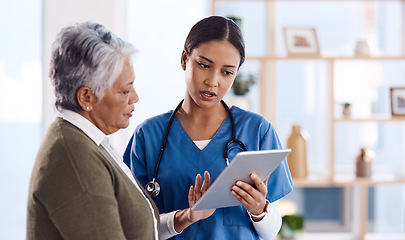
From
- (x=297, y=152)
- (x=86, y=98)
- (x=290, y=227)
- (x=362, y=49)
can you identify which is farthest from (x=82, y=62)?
(x=362, y=49)

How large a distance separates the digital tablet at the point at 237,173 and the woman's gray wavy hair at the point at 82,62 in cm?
36

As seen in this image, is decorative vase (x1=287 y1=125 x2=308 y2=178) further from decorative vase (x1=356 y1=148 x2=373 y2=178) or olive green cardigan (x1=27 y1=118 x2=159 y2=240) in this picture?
olive green cardigan (x1=27 y1=118 x2=159 y2=240)

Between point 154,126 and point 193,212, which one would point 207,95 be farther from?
point 193,212

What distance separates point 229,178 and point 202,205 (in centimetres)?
11

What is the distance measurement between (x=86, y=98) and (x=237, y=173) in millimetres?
423

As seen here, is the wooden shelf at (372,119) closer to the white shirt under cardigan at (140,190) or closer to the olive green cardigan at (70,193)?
the white shirt under cardigan at (140,190)

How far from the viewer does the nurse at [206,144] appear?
136cm

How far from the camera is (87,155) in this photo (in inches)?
37.4

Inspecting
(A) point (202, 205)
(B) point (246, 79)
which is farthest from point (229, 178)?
(B) point (246, 79)

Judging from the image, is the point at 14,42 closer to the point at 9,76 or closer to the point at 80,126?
the point at 9,76

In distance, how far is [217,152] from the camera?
1444mm

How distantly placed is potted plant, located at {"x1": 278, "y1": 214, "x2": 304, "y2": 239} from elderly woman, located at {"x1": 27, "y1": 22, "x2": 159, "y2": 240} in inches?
79.1

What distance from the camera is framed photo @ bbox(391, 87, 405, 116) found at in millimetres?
3059

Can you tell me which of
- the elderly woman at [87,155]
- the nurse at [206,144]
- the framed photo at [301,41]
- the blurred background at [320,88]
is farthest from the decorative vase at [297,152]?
the elderly woman at [87,155]
